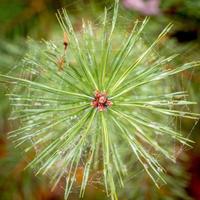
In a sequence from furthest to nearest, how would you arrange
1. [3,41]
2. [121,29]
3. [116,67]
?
[3,41]
[121,29]
[116,67]

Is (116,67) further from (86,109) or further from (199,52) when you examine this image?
(199,52)

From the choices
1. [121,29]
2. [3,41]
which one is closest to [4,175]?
[3,41]

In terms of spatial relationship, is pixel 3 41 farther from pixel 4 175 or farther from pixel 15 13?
pixel 4 175

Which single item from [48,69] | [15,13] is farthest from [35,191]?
[48,69]

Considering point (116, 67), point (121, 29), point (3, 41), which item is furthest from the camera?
point (3, 41)

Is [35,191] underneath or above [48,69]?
underneath

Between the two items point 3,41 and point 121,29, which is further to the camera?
point 3,41

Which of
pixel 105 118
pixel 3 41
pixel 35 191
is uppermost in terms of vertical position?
pixel 3 41
